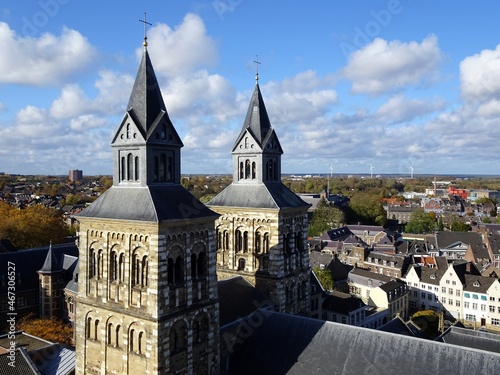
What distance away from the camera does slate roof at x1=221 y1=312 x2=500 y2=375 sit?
2569 centimetres

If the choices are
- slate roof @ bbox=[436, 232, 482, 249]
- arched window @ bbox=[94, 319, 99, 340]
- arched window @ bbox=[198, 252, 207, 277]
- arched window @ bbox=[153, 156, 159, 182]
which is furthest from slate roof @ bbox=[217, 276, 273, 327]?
slate roof @ bbox=[436, 232, 482, 249]

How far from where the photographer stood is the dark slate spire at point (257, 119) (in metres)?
37.1

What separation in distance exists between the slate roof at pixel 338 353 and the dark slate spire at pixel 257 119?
46.7 feet

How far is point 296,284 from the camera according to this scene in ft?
124

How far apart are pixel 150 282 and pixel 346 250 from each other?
94.4 meters

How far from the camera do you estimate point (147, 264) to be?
24969 millimetres

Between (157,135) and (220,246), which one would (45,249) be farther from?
(157,135)

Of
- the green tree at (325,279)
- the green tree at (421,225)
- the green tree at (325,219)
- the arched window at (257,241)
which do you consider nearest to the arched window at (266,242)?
the arched window at (257,241)

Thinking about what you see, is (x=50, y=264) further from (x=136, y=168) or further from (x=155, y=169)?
(x=155, y=169)

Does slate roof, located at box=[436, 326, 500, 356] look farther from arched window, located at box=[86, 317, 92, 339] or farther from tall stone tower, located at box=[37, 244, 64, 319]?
tall stone tower, located at box=[37, 244, 64, 319]

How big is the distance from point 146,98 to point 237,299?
615 inches

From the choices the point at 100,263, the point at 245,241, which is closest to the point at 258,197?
the point at 245,241

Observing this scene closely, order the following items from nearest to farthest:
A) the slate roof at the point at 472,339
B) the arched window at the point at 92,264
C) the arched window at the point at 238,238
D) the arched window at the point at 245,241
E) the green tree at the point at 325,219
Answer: the arched window at the point at 92,264 → the arched window at the point at 245,241 → the arched window at the point at 238,238 → the slate roof at the point at 472,339 → the green tree at the point at 325,219

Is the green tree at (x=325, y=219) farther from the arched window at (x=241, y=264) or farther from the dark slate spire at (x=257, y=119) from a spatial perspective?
the arched window at (x=241, y=264)
